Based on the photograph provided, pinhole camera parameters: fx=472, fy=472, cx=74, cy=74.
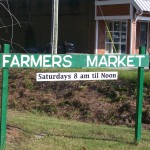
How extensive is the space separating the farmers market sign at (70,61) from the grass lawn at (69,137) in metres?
1.32

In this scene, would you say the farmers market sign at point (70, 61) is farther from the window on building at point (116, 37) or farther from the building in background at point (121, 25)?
the window on building at point (116, 37)

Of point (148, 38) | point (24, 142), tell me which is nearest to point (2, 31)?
point (148, 38)

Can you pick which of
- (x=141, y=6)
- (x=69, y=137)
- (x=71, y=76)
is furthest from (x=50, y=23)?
(x=71, y=76)

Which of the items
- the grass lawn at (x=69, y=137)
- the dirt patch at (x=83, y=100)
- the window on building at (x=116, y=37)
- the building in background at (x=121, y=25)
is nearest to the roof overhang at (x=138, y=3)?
the building in background at (x=121, y=25)

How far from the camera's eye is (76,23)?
29.0 m

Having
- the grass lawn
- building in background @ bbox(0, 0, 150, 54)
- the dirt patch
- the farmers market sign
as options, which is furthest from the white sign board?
building in background @ bbox(0, 0, 150, 54)

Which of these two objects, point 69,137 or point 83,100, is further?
point 83,100

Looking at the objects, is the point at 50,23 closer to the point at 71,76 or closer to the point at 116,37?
the point at 116,37

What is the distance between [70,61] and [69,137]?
1.59m

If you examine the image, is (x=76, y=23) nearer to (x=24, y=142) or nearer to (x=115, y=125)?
(x=115, y=125)

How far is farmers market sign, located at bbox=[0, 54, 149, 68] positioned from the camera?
705 centimetres

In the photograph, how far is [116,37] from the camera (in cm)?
2877

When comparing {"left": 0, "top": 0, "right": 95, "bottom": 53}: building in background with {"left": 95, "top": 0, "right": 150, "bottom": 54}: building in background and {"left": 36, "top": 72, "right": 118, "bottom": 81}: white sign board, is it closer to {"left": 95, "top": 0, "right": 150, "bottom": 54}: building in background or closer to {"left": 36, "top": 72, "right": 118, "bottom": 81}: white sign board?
{"left": 95, "top": 0, "right": 150, "bottom": 54}: building in background

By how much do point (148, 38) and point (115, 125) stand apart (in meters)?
19.4
